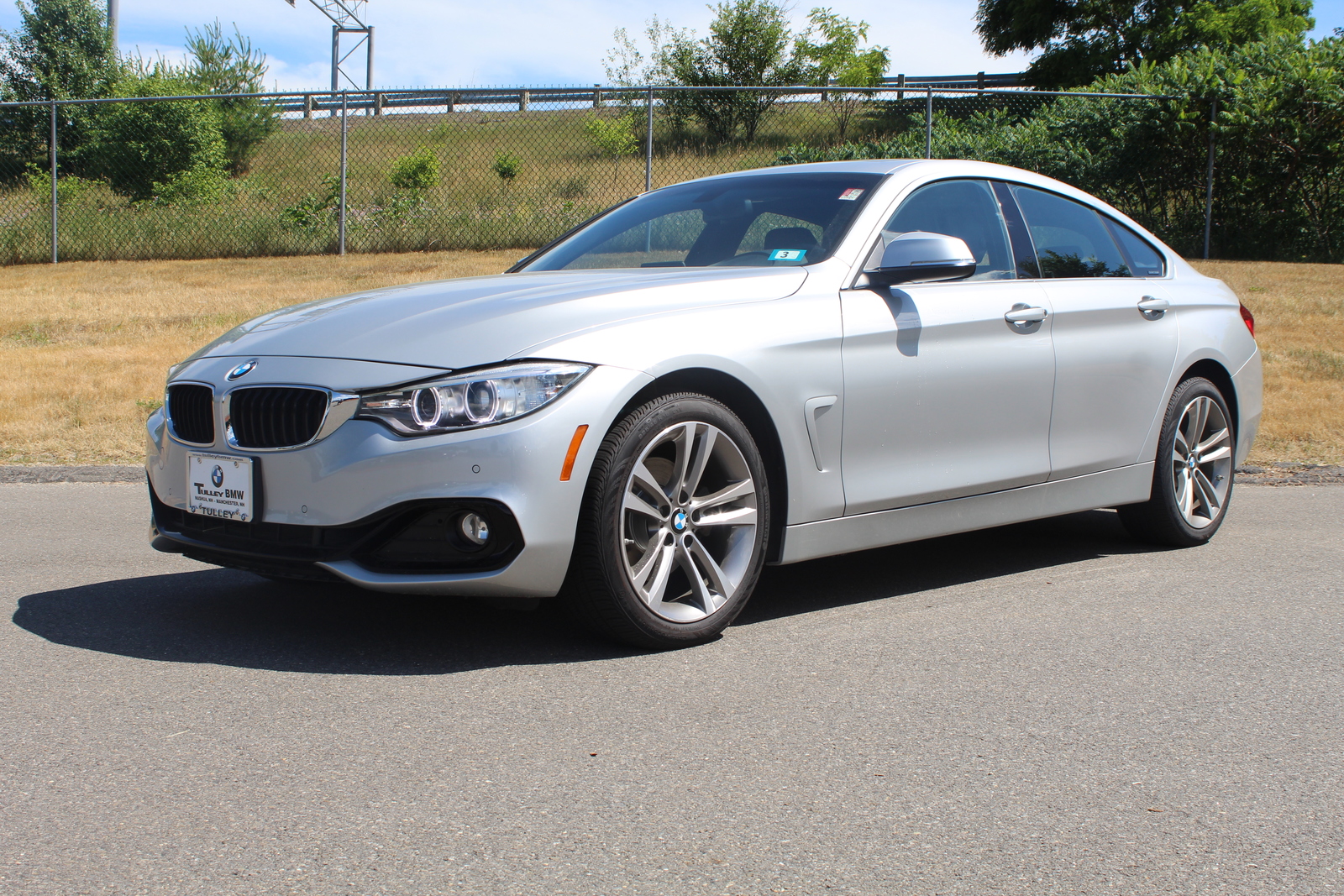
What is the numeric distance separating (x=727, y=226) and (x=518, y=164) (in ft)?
42.5

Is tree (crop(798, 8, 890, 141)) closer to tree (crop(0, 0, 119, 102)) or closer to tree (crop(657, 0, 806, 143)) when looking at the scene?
tree (crop(657, 0, 806, 143))

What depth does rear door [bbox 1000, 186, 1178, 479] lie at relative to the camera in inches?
196

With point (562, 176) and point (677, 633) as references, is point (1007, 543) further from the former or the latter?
point (562, 176)

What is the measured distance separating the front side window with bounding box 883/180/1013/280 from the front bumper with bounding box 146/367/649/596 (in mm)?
1593

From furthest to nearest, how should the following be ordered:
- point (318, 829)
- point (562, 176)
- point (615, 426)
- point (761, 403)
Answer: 1. point (562, 176)
2. point (761, 403)
3. point (615, 426)
4. point (318, 829)

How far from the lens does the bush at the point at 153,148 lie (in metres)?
19.4

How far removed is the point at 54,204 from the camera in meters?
16.5

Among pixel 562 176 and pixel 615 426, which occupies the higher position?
pixel 562 176

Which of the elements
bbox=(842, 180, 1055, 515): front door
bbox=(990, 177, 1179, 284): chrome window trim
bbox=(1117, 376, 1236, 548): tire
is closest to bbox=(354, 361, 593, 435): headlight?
bbox=(842, 180, 1055, 515): front door

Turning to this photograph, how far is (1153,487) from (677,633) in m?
2.59

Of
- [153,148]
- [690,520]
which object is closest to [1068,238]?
[690,520]

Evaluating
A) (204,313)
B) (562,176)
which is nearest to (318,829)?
(204,313)

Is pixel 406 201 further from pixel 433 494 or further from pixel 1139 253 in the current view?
pixel 433 494

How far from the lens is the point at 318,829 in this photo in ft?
8.55
